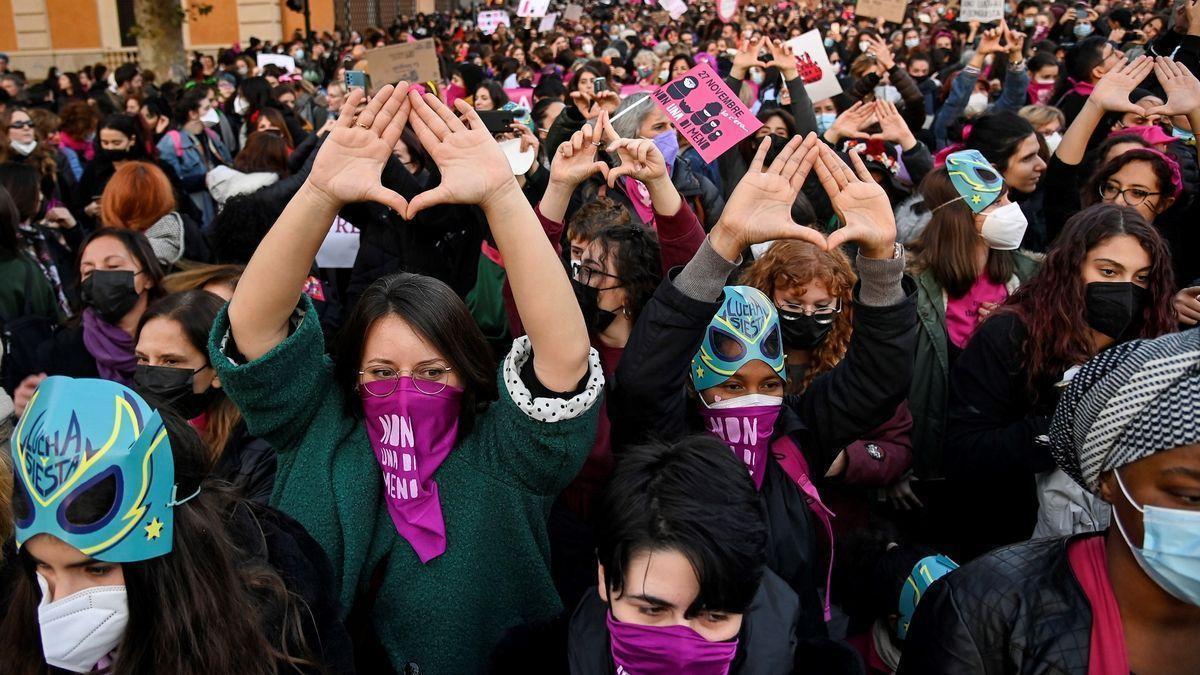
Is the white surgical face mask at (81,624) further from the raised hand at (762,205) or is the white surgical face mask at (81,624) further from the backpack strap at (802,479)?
the backpack strap at (802,479)

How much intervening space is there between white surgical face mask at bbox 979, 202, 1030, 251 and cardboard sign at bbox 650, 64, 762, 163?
1.01m

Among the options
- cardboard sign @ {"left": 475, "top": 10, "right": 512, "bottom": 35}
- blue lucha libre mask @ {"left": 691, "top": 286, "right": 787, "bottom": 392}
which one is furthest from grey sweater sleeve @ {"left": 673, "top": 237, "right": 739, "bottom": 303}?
cardboard sign @ {"left": 475, "top": 10, "right": 512, "bottom": 35}

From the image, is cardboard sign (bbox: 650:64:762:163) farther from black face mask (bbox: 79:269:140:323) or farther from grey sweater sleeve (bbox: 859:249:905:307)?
black face mask (bbox: 79:269:140:323)

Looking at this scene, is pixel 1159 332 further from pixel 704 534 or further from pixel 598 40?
pixel 598 40

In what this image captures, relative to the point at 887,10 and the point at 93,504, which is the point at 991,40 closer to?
the point at 887,10

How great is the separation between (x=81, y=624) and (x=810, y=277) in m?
2.31

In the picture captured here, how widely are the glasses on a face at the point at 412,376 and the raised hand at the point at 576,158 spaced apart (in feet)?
4.15

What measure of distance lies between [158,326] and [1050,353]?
9.11 feet

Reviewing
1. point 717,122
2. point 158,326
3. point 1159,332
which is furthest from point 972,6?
point 158,326

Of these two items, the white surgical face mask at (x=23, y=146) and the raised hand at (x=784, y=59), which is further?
the white surgical face mask at (x=23, y=146)

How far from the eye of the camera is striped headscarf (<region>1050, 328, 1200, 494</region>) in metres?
A: 1.52

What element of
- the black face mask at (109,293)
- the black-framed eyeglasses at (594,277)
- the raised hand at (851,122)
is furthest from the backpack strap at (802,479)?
the black face mask at (109,293)

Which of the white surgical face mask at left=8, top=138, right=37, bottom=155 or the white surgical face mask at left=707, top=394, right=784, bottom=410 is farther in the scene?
the white surgical face mask at left=8, top=138, right=37, bottom=155

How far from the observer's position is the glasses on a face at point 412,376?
7.50ft
